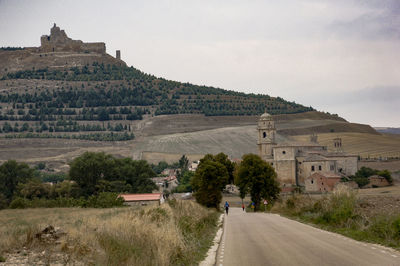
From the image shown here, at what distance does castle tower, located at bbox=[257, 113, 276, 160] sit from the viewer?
115944 millimetres

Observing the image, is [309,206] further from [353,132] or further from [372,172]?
[353,132]

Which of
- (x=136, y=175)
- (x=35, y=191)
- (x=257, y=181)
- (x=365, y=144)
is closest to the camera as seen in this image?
(x=257, y=181)

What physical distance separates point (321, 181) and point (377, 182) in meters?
9.64

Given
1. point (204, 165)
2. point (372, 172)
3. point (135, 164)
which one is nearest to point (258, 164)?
point (204, 165)

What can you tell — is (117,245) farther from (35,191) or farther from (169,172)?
(169,172)

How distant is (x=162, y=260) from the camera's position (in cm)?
1204

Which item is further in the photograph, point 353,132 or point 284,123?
point 284,123

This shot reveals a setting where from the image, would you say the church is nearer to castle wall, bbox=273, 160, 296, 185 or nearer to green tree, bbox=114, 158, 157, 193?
castle wall, bbox=273, 160, 296, 185

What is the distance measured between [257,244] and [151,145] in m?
156

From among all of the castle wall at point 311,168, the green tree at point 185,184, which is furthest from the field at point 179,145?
the green tree at point 185,184

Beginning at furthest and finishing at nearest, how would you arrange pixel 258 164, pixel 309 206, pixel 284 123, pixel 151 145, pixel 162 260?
pixel 284 123 → pixel 151 145 → pixel 258 164 → pixel 309 206 → pixel 162 260

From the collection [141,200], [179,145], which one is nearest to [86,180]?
[141,200]

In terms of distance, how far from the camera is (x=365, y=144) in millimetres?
151375

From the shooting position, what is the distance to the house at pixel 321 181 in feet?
321
